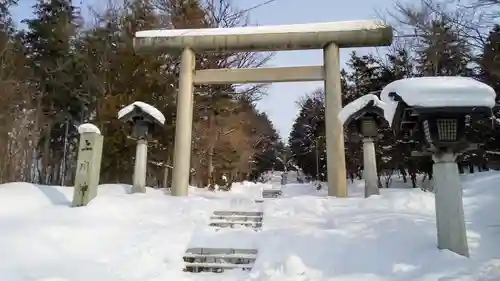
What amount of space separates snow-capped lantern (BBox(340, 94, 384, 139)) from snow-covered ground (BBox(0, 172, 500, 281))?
2090mm

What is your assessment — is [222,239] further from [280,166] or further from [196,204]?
[280,166]

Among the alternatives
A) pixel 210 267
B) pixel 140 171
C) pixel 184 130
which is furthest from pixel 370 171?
pixel 140 171

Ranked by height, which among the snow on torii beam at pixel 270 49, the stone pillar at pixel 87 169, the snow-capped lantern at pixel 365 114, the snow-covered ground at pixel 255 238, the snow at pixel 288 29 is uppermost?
the snow at pixel 288 29

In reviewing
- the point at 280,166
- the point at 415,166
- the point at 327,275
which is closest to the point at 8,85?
the point at 327,275

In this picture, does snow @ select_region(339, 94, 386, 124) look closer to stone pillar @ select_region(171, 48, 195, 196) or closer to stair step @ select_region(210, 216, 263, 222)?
stair step @ select_region(210, 216, 263, 222)

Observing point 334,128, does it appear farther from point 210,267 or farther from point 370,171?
point 210,267

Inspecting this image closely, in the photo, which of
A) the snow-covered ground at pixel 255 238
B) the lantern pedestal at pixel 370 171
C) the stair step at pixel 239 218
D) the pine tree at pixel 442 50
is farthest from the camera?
the pine tree at pixel 442 50

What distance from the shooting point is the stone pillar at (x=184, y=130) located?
10477 mm

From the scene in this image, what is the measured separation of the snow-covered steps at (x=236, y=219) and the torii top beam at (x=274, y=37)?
4.87 m

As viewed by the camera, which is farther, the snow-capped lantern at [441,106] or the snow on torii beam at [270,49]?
the snow on torii beam at [270,49]

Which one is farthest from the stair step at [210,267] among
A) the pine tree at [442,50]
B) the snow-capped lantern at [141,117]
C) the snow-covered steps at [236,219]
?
the pine tree at [442,50]

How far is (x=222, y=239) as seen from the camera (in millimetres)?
6641

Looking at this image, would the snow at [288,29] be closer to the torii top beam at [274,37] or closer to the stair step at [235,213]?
the torii top beam at [274,37]

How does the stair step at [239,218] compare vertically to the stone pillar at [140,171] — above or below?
below
